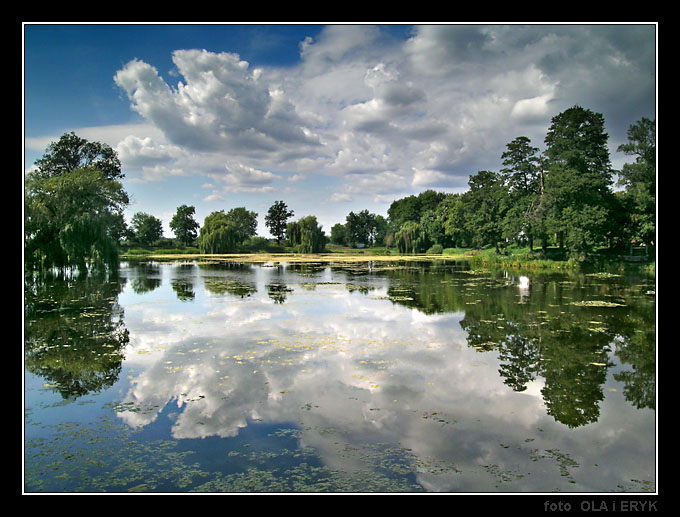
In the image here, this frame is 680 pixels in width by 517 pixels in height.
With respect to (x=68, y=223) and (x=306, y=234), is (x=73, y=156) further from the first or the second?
(x=306, y=234)

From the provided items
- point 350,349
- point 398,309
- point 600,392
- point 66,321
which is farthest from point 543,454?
point 66,321

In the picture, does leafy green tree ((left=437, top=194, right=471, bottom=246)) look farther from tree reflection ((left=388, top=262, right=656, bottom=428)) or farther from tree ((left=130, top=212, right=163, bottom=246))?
tree ((left=130, top=212, right=163, bottom=246))

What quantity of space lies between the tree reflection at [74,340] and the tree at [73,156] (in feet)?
82.7

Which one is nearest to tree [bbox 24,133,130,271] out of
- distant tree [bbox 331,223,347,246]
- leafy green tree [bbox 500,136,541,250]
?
leafy green tree [bbox 500,136,541,250]

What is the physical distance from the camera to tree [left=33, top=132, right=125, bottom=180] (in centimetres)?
3719

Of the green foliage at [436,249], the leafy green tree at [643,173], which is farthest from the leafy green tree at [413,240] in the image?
the leafy green tree at [643,173]

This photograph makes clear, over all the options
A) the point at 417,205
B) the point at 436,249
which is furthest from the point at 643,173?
the point at 417,205

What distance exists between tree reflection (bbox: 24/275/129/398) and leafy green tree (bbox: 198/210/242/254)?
45564mm

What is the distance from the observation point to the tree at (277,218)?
290ft

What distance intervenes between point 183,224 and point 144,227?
7.69 metres

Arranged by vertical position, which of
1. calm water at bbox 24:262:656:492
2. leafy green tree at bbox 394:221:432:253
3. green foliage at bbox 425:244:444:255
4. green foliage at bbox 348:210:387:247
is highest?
green foliage at bbox 348:210:387:247

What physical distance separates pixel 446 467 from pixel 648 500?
179 centimetres

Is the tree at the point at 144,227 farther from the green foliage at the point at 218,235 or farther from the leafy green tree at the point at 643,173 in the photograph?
the leafy green tree at the point at 643,173

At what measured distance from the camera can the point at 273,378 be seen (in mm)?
6793
